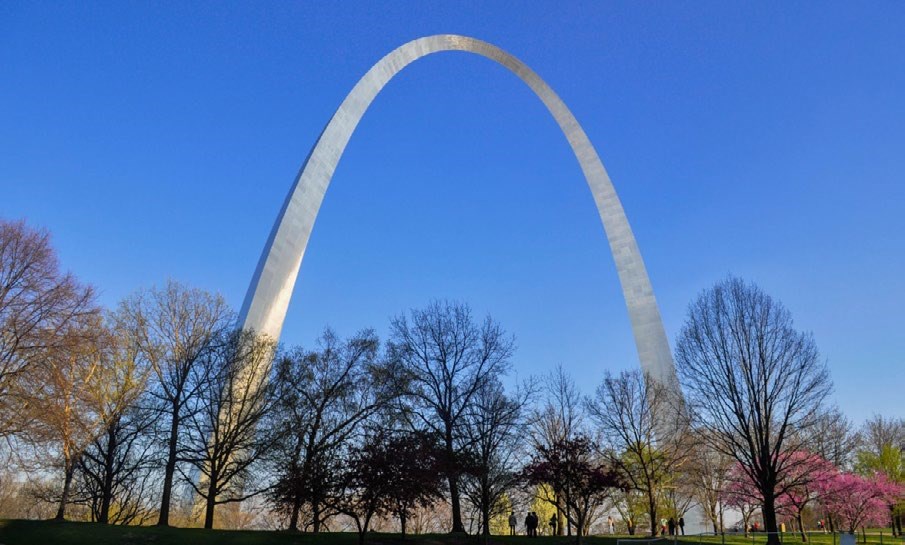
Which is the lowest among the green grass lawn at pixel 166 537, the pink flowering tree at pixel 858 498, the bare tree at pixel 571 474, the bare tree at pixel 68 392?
the green grass lawn at pixel 166 537

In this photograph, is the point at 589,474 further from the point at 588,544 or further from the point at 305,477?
the point at 305,477

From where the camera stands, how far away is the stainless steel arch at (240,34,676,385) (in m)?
31.4

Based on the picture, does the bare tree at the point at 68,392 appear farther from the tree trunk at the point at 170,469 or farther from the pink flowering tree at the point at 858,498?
the pink flowering tree at the point at 858,498

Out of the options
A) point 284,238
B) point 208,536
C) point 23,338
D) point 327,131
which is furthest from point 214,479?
point 327,131

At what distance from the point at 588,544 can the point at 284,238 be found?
64.3 feet

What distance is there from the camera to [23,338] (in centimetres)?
2092

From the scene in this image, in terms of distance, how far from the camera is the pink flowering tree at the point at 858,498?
100 ft

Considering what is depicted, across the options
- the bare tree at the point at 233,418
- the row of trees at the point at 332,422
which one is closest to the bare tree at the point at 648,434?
the row of trees at the point at 332,422

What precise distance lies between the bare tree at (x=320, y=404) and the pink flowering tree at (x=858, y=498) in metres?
21.3

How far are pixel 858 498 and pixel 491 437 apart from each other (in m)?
18.6

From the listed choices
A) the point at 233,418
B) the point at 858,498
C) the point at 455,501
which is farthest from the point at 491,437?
the point at 858,498

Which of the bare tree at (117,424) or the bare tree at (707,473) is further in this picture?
the bare tree at (707,473)

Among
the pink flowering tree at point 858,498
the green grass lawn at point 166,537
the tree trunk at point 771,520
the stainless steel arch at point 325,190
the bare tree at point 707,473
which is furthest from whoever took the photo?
the stainless steel arch at point 325,190

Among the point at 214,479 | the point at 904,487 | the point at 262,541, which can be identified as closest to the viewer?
the point at 262,541
